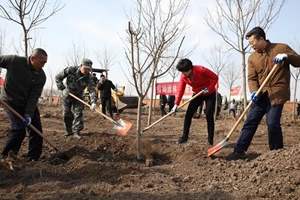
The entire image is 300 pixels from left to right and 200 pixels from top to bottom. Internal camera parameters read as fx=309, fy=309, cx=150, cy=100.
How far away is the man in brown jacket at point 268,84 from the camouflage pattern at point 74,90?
2937mm

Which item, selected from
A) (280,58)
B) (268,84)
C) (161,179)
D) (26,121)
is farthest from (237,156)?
(26,121)

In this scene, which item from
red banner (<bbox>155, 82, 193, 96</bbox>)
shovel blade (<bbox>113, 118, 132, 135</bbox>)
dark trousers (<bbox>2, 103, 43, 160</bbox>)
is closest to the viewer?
dark trousers (<bbox>2, 103, 43, 160</bbox>)

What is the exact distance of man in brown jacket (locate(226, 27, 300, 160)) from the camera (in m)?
3.67

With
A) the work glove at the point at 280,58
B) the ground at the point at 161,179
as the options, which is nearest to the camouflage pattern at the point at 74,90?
the ground at the point at 161,179

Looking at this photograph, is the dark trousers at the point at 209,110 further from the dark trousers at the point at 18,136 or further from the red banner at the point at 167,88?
the red banner at the point at 167,88

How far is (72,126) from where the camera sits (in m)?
6.08

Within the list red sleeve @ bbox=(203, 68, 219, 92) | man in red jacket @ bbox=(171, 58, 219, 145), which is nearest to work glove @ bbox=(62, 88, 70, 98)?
man in red jacket @ bbox=(171, 58, 219, 145)

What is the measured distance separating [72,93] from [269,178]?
3945mm

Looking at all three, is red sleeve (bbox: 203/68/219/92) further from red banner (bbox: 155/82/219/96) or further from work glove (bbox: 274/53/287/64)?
red banner (bbox: 155/82/219/96)

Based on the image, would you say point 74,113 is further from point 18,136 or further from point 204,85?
point 204,85

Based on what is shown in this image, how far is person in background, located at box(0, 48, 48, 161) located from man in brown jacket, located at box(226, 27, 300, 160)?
2679mm

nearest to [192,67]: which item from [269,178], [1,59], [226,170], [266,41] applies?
[266,41]

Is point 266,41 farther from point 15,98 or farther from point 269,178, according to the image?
point 15,98

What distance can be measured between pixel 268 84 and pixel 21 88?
3.15 metres
